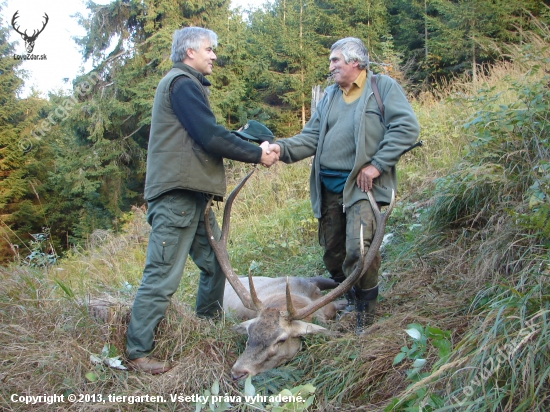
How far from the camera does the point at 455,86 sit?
1040 cm

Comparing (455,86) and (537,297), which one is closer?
(537,297)

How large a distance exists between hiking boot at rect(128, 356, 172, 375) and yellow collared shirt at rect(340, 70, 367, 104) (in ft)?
9.43

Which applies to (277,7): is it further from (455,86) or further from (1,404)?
(1,404)

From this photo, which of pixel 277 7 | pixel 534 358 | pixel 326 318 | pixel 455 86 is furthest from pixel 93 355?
pixel 277 7

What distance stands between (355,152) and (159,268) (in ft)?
6.65

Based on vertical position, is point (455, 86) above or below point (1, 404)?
above

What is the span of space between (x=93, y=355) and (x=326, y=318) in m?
2.20

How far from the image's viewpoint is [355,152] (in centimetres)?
441

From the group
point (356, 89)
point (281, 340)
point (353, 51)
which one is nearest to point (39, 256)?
point (281, 340)

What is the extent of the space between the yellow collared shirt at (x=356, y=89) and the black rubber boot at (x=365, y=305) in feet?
5.87

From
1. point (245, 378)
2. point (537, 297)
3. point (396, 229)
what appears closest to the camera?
point (537, 297)

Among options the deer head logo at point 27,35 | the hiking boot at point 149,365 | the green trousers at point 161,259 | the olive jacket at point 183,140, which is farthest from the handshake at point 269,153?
the deer head logo at point 27,35

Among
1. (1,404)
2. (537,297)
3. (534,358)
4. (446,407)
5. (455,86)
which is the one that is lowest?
(1,404)

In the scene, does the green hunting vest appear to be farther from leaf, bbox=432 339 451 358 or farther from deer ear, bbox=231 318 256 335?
leaf, bbox=432 339 451 358
